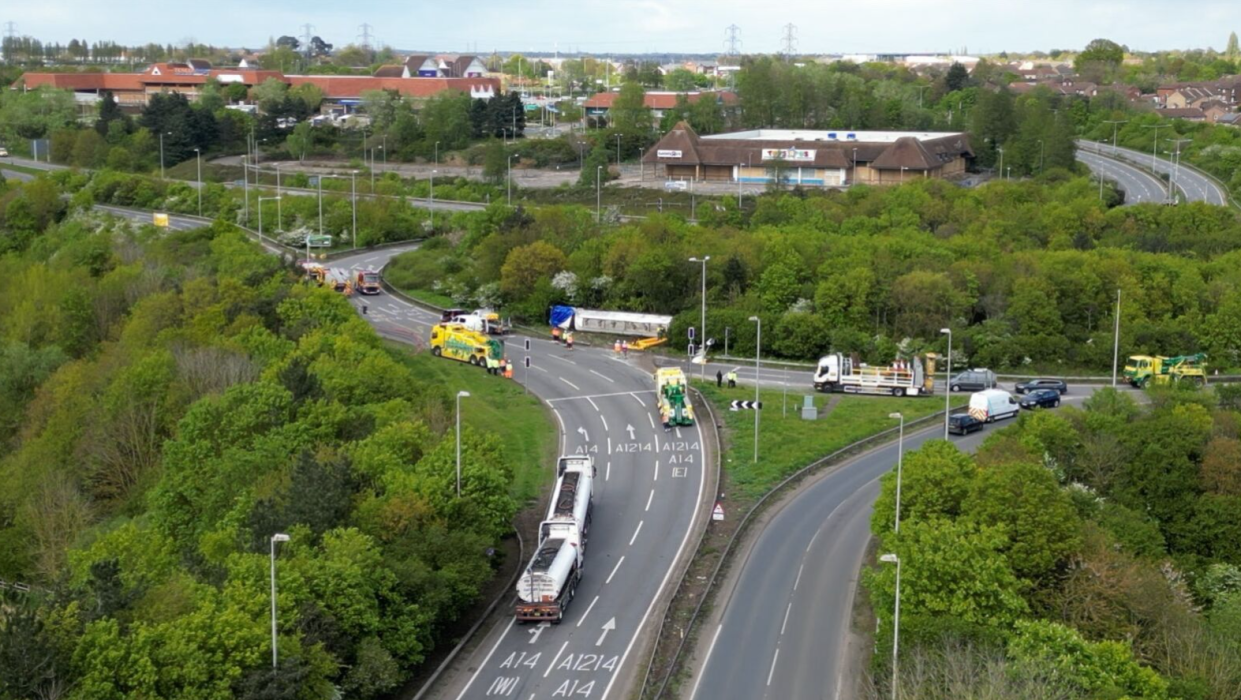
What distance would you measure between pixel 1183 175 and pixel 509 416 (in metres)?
77.4

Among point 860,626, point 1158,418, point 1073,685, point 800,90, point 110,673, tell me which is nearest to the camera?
point 110,673

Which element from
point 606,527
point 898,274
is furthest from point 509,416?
point 898,274

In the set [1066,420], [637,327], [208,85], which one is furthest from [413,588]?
[208,85]

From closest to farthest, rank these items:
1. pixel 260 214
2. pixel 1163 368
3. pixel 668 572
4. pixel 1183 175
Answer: pixel 668 572
pixel 1163 368
pixel 260 214
pixel 1183 175

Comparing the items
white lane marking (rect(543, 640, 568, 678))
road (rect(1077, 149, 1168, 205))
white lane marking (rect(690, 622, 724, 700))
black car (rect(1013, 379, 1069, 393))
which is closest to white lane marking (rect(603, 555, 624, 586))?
white lane marking (rect(543, 640, 568, 678))

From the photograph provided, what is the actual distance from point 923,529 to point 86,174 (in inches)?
3445

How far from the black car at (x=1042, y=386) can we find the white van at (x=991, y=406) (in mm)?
2816

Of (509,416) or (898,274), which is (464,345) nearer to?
(509,416)

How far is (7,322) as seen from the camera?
198 ft

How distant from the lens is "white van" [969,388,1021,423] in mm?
46156

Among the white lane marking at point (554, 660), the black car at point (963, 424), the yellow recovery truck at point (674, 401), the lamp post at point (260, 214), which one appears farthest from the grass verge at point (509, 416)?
the lamp post at point (260, 214)

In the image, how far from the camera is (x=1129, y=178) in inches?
4144

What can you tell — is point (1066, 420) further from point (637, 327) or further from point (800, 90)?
point (800, 90)

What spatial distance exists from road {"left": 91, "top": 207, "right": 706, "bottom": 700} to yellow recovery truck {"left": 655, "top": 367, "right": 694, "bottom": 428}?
→ 0.43 m
